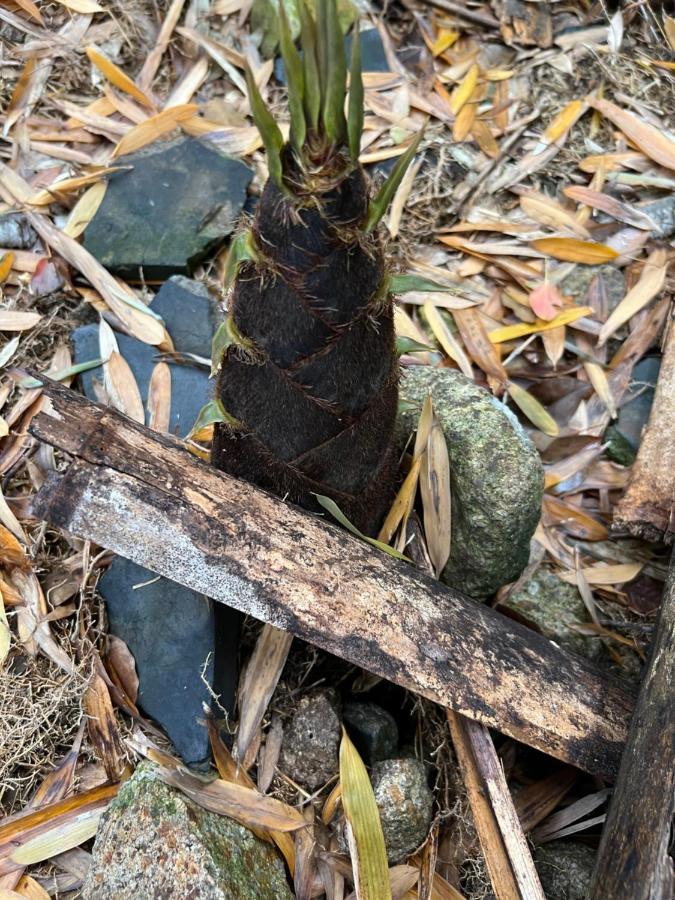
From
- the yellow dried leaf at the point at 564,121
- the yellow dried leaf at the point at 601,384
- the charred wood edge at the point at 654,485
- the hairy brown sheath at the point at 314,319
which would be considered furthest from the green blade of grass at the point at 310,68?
the yellow dried leaf at the point at 564,121

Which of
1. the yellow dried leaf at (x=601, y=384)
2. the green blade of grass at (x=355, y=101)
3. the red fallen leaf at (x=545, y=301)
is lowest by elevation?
the yellow dried leaf at (x=601, y=384)

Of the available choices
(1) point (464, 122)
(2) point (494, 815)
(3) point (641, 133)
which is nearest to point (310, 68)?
(2) point (494, 815)

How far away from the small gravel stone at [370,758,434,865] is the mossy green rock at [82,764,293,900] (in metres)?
0.21

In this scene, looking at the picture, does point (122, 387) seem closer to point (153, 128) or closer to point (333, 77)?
point (153, 128)

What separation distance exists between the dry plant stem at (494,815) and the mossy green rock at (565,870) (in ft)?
0.52

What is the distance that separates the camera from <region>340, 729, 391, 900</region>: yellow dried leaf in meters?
1.37

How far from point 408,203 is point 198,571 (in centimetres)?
150

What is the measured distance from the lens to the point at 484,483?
5.66 ft

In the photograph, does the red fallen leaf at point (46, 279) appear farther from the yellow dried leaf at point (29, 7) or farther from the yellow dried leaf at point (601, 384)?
the yellow dried leaf at point (601, 384)

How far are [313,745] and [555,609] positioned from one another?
69 cm

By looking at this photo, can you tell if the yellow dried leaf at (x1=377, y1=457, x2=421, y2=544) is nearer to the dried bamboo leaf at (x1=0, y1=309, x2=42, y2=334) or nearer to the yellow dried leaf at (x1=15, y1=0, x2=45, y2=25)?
the dried bamboo leaf at (x1=0, y1=309, x2=42, y2=334)

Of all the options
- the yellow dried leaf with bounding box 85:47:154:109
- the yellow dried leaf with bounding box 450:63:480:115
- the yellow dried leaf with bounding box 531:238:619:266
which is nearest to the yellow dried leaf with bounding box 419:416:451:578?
the yellow dried leaf with bounding box 531:238:619:266

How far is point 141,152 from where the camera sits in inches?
93.7

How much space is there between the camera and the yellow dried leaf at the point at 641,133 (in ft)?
8.06
